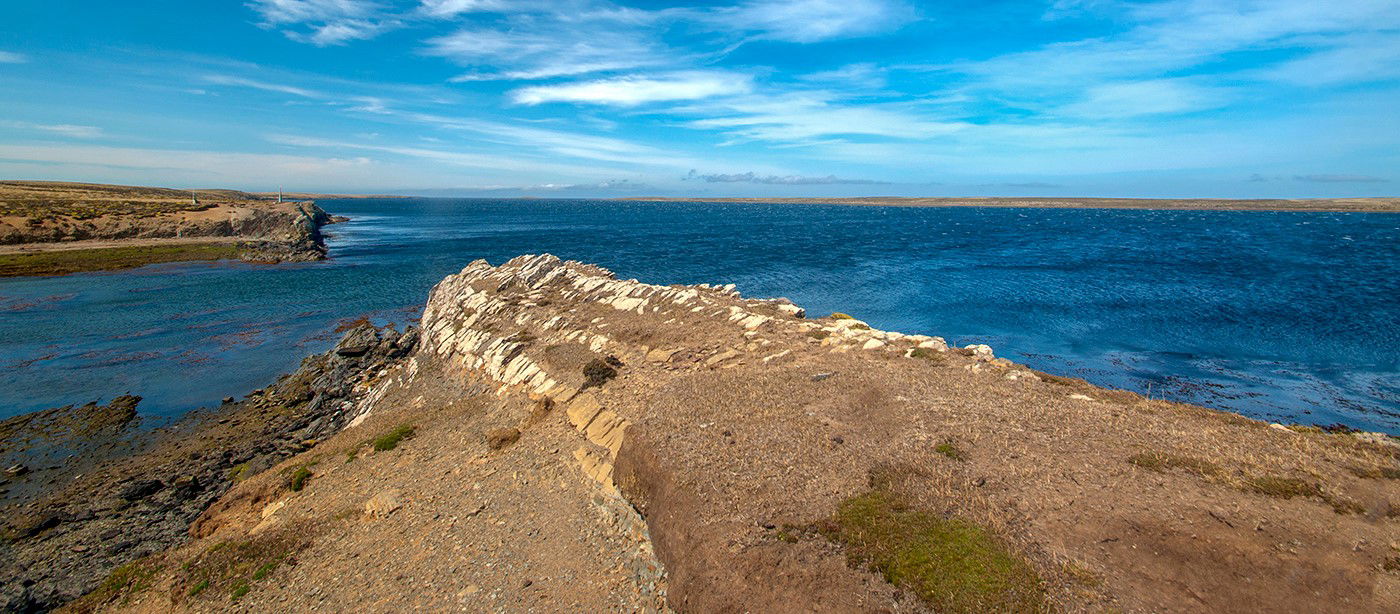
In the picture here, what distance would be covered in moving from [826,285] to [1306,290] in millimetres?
43837

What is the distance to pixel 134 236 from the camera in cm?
9231

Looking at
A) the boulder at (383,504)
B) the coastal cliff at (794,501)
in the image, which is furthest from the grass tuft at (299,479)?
the boulder at (383,504)

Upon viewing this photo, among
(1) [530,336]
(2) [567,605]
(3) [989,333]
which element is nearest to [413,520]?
(2) [567,605]

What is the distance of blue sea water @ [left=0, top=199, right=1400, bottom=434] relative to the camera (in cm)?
3216

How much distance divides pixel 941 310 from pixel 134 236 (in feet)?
384

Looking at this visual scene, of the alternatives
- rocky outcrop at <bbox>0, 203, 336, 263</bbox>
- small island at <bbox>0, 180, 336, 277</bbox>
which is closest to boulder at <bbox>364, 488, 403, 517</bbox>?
small island at <bbox>0, 180, 336, 277</bbox>

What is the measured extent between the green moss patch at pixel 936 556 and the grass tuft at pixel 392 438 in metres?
17.3

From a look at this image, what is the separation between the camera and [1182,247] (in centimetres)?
9600

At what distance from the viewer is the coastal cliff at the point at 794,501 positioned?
35.8ft

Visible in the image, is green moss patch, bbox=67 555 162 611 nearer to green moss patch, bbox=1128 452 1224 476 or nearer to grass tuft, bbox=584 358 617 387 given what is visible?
grass tuft, bbox=584 358 617 387

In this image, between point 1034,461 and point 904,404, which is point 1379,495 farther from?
point 904,404

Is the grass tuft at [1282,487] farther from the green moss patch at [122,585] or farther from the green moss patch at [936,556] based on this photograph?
the green moss patch at [122,585]

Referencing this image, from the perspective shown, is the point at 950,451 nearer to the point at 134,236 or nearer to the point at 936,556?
the point at 936,556

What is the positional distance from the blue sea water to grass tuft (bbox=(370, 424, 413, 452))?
54.5 feet
